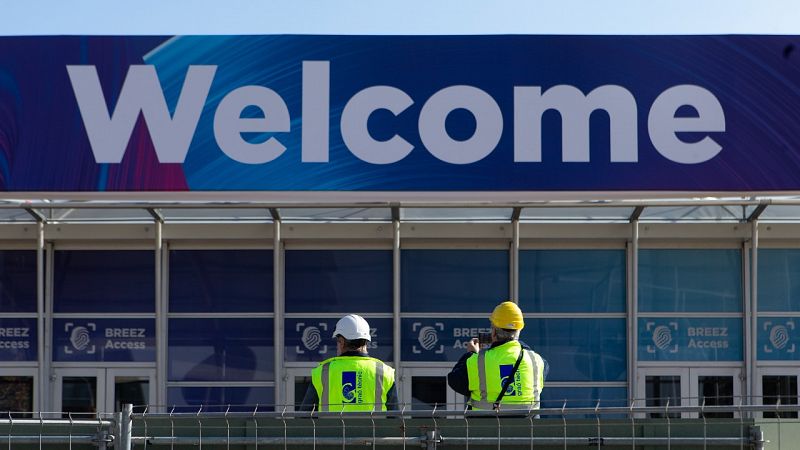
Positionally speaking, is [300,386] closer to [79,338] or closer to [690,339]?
[79,338]

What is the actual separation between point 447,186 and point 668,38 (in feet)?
8.81

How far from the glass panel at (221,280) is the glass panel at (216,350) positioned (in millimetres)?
189

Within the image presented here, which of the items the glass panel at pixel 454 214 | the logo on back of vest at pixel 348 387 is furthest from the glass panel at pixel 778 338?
the logo on back of vest at pixel 348 387

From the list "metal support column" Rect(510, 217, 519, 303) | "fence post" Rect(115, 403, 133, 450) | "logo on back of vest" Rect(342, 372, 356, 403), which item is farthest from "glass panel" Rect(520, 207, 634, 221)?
"fence post" Rect(115, 403, 133, 450)

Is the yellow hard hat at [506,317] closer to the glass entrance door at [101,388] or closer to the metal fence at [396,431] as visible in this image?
the metal fence at [396,431]

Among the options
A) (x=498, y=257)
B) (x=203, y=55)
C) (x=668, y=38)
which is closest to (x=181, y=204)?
(x=203, y=55)

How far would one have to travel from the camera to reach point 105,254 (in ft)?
42.7

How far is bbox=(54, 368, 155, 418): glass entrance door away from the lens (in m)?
12.9

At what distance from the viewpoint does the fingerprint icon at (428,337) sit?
12.9m

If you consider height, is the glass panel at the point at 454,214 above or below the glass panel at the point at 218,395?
above

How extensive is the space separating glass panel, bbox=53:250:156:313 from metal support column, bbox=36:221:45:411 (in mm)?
226

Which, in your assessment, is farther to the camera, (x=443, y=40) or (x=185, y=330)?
(x=185, y=330)

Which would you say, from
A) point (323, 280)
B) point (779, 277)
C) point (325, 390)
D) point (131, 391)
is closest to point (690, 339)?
point (779, 277)

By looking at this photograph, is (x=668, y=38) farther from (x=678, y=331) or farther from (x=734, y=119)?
(x=678, y=331)
